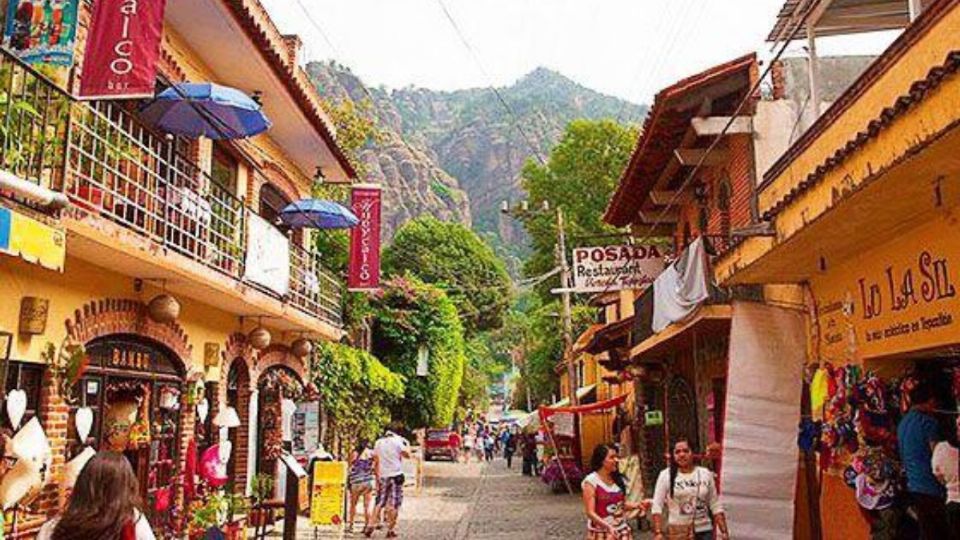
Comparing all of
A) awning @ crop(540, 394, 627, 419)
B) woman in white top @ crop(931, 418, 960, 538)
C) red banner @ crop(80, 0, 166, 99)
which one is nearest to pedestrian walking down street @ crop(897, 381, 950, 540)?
woman in white top @ crop(931, 418, 960, 538)

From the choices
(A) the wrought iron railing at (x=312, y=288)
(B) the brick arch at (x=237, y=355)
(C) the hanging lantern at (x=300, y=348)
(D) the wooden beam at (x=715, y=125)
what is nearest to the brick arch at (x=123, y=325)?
(B) the brick arch at (x=237, y=355)

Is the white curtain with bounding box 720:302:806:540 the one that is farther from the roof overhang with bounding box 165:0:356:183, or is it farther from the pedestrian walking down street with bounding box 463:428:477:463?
the pedestrian walking down street with bounding box 463:428:477:463

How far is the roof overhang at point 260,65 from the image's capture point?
10570 mm

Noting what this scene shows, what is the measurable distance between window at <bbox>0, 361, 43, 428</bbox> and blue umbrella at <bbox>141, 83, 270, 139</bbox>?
3.45 m

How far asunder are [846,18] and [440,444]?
2914cm

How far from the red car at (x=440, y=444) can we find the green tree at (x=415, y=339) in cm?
665

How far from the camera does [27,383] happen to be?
768cm

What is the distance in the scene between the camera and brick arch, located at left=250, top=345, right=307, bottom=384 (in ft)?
48.2

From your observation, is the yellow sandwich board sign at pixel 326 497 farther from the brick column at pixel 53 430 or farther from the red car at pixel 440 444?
the red car at pixel 440 444

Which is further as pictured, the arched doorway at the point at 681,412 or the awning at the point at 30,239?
the arched doorway at the point at 681,412

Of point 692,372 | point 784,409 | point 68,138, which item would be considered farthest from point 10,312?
point 692,372

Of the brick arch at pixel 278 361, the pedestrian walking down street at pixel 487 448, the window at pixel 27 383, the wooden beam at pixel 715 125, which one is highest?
the wooden beam at pixel 715 125

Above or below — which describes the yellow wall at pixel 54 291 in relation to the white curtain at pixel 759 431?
above

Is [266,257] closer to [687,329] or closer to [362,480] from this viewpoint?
[362,480]
